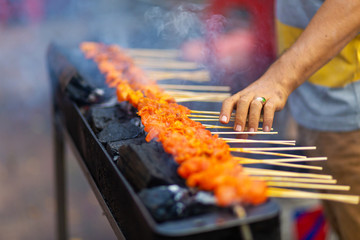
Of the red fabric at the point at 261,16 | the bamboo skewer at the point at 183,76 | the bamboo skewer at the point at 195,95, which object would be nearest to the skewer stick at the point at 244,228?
the bamboo skewer at the point at 195,95

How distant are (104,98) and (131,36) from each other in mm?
2125

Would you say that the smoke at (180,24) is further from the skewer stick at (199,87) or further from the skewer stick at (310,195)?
the skewer stick at (310,195)

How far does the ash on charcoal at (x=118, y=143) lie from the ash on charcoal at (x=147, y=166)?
19 cm

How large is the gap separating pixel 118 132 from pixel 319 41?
1.63 m

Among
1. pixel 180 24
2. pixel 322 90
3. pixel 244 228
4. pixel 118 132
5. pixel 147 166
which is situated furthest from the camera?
pixel 180 24

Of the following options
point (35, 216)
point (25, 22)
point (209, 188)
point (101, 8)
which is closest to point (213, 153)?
point (209, 188)

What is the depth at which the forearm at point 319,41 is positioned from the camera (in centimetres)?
251

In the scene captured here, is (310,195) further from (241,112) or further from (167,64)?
(167,64)

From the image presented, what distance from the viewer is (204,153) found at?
6.97 ft

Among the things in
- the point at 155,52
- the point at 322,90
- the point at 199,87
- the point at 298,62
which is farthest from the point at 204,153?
the point at 155,52

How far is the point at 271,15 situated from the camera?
561 cm

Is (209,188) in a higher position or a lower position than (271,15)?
lower

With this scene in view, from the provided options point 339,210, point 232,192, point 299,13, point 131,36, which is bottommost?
point 339,210

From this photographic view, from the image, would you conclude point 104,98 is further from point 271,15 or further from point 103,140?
point 271,15
